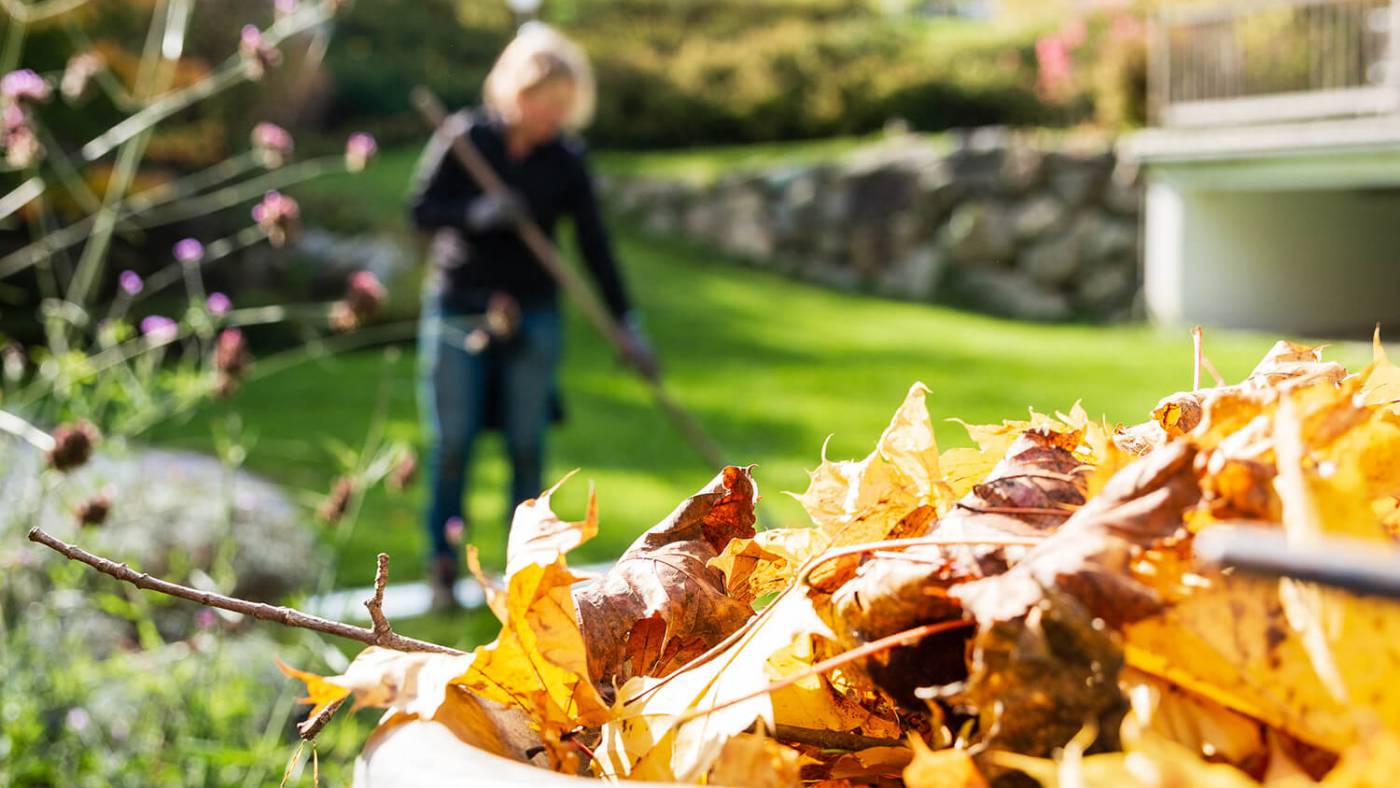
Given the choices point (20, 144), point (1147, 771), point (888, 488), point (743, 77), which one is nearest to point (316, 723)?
point (888, 488)

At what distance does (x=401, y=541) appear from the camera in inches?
231

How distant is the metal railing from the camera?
1126 centimetres

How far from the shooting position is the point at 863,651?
1.95 feet

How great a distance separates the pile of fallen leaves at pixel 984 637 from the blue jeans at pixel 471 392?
4.08 meters

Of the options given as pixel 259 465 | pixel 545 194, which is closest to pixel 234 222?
pixel 259 465

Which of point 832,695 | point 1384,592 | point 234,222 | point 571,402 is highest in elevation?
point 1384,592

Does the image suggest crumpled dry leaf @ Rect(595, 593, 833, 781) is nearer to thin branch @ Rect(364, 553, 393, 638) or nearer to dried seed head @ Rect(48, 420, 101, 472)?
thin branch @ Rect(364, 553, 393, 638)

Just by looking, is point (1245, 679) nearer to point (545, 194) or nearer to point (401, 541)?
point (545, 194)

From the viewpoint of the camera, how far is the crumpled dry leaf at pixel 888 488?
0.70 m

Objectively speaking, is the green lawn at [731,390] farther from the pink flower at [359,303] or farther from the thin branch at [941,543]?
the thin branch at [941,543]

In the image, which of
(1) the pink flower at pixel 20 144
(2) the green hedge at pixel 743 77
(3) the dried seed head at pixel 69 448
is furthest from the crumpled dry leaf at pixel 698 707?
(2) the green hedge at pixel 743 77

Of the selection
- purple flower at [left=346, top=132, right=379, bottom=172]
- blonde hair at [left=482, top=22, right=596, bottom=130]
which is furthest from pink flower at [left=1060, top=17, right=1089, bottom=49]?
purple flower at [left=346, top=132, right=379, bottom=172]

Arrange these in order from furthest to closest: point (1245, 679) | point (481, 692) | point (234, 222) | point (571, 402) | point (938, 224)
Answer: point (938, 224)
point (234, 222)
point (571, 402)
point (481, 692)
point (1245, 679)

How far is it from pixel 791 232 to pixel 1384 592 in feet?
42.8
